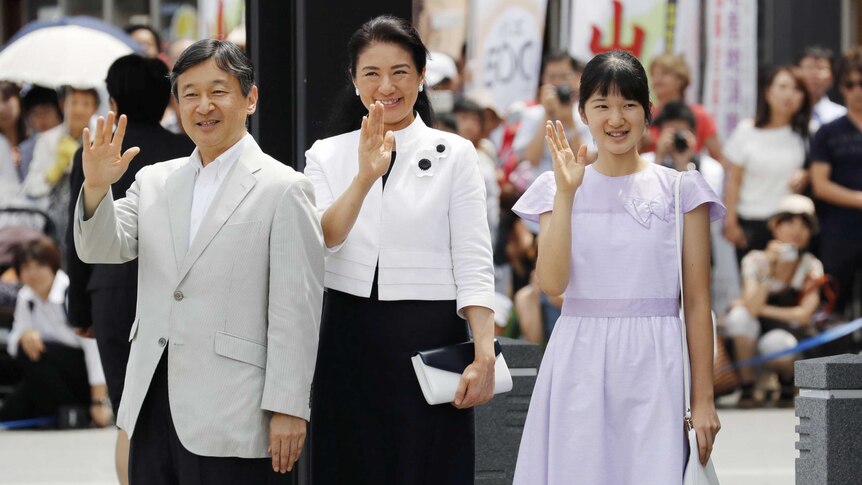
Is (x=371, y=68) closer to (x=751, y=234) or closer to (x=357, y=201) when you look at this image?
(x=357, y=201)

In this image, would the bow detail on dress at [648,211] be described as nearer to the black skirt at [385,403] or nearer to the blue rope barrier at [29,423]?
the black skirt at [385,403]

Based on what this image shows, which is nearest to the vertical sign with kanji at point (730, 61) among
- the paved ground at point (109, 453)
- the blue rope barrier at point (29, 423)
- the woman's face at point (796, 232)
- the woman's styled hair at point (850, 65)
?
the woman's styled hair at point (850, 65)

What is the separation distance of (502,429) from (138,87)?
200cm

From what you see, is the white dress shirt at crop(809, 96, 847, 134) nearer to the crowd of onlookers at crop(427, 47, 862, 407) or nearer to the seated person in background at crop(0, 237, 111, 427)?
the crowd of onlookers at crop(427, 47, 862, 407)

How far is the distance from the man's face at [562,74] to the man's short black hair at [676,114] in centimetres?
82

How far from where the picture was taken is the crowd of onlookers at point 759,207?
10.3m

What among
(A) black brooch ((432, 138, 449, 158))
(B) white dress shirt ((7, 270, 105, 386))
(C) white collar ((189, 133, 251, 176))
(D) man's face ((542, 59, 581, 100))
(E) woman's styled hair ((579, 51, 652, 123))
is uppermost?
(D) man's face ((542, 59, 581, 100))

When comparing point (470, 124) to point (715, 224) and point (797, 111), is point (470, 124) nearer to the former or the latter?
point (715, 224)

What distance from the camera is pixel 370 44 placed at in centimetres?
470

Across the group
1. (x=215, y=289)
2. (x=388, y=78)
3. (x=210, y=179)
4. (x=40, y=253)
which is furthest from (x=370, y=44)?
(x=40, y=253)

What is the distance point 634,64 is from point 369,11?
3.73ft

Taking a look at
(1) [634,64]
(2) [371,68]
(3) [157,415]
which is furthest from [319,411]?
(1) [634,64]

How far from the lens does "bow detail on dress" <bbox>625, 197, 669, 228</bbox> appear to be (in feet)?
15.2

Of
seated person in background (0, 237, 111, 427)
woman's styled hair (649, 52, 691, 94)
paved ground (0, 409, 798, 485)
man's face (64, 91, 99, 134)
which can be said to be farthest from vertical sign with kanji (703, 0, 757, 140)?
seated person in background (0, 237, 111, 427)
